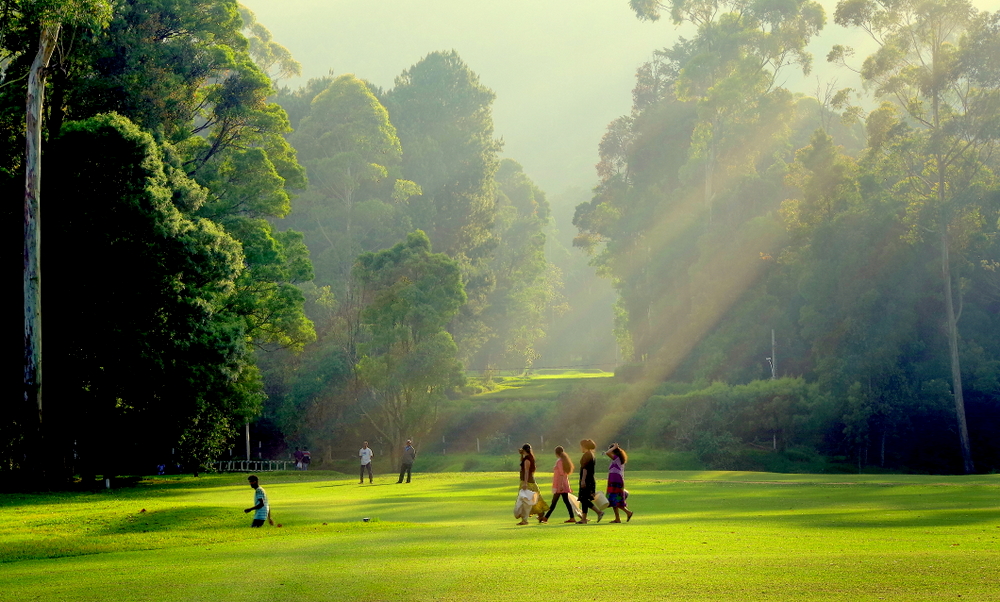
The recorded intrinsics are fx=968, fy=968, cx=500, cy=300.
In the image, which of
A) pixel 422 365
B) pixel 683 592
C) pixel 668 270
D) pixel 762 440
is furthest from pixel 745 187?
pixel 683 592

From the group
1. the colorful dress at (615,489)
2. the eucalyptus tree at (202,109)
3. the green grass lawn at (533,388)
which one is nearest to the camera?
the colorful dress at (615,489)

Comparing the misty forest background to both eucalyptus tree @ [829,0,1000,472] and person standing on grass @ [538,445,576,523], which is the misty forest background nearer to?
eucalyptus tree @ [829,0,1000,472]

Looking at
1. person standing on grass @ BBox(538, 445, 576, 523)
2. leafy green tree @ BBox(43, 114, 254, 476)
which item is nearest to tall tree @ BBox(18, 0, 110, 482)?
leafy green tree @ BBox(43, 114, 254, 476)

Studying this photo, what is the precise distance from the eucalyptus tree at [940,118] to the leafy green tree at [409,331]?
25957 millimetres

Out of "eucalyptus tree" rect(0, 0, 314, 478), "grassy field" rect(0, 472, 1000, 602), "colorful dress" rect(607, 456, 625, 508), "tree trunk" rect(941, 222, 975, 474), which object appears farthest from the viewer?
"tree trunk" rect(941, 222, 975, 474)

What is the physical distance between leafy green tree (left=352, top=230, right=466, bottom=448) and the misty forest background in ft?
0.59

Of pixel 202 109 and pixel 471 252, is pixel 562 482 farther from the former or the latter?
pixel 471 252

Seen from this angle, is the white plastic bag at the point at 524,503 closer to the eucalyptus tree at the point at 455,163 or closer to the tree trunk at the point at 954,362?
the tree trunk at the point at 954,362

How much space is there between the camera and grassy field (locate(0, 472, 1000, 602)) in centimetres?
1090

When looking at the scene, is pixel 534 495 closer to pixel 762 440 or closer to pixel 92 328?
pixel 92 328

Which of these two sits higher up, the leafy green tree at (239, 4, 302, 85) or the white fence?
the leafy green tree at (239, 4, 302, 85)

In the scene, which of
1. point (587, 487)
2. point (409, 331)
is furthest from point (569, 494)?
point (409, 331)

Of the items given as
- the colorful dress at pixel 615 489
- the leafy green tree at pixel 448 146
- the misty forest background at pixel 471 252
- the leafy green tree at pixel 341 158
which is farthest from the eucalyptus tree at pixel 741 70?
the colorful dress at pixel 615 489

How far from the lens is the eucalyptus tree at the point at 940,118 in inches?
2008
